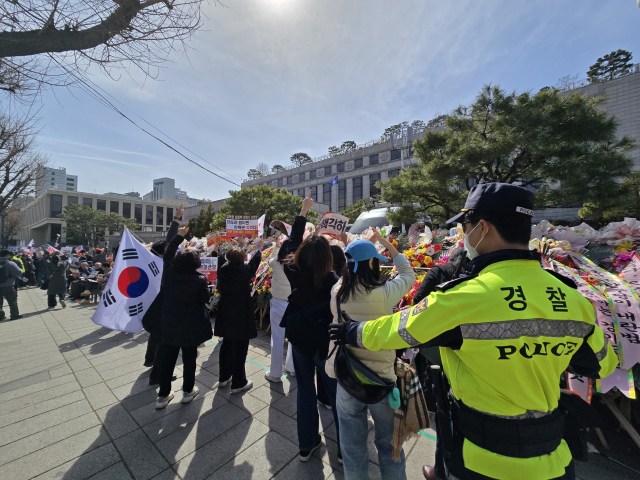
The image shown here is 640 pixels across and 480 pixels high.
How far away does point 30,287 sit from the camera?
50.8 ft

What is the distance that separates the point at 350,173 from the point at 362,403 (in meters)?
55.1

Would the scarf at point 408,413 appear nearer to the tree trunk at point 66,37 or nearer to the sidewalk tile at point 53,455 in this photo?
the sidewalk tile at point 53,455

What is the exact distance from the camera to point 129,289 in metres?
4.09

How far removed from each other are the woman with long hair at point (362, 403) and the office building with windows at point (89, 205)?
59404mm

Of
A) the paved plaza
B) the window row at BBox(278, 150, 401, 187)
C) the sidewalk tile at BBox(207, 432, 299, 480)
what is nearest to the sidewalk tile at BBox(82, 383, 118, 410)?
the paved plaza

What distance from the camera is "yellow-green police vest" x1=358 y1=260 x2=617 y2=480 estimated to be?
1.07m

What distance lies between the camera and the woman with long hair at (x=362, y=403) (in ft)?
5.98

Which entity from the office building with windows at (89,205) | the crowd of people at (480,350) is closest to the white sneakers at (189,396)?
the crowd of people at (480,350)

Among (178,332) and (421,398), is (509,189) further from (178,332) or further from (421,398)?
(178,332)

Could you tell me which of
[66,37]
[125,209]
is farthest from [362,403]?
[125,209]

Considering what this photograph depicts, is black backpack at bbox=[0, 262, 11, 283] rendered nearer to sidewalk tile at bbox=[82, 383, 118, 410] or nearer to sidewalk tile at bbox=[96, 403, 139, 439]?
sidewalk tile at bbox=[82, 383, 118, 410]

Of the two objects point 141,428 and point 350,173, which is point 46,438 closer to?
point 141,428

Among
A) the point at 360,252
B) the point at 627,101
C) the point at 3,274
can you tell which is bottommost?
the point at 3,274

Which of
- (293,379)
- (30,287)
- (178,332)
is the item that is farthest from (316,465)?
(30,287)
